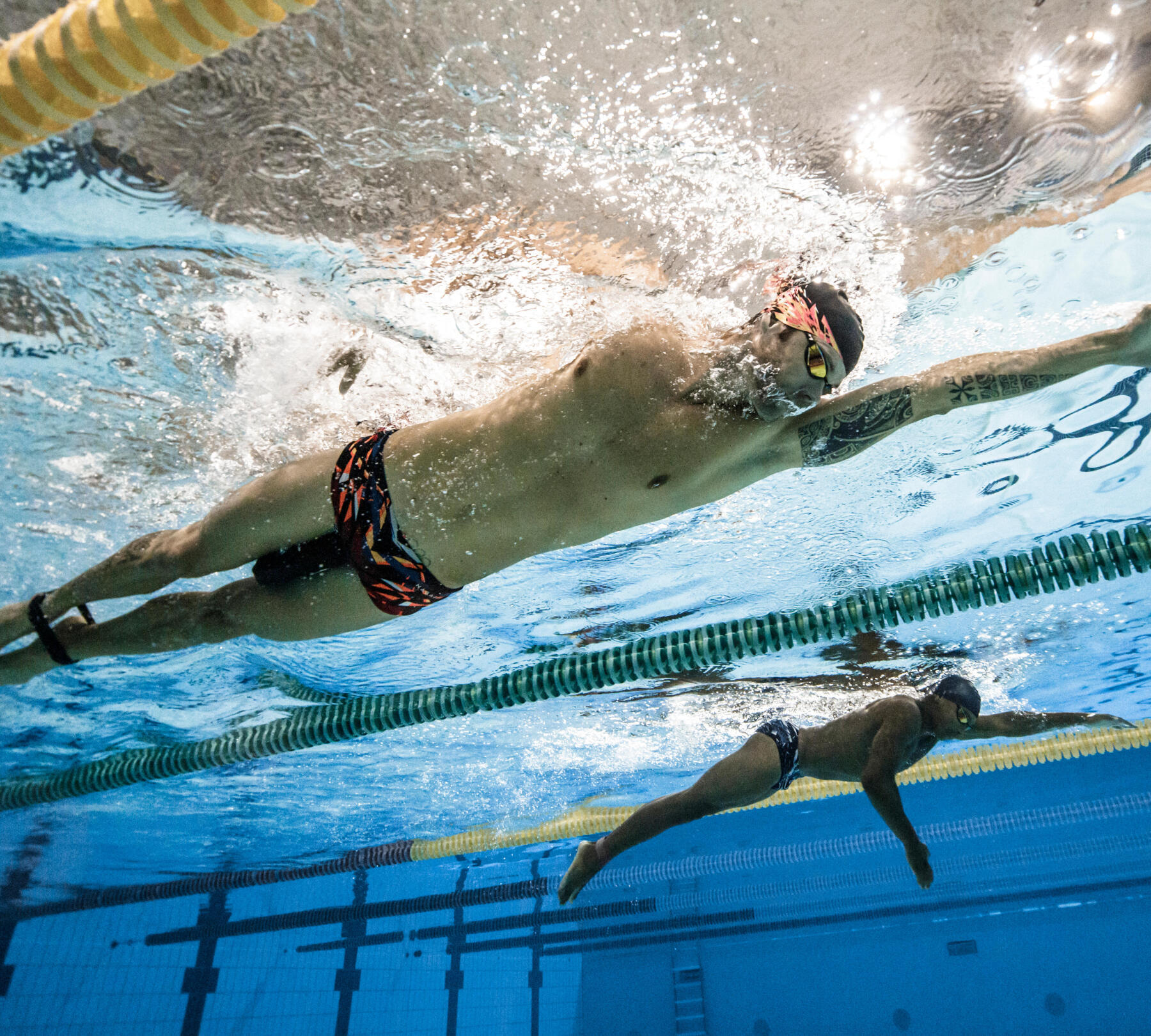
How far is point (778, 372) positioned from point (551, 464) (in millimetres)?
1003

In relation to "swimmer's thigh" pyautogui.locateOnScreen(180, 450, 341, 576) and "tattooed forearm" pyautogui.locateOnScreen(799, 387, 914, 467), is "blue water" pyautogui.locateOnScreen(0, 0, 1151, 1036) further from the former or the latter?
"swimmer's thigh" pyautogui.locateOnScreen(180, 450, 341, 576)

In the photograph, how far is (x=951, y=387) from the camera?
3.47m

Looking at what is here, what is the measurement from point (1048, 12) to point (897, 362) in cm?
198

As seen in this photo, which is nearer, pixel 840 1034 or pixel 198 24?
pixel 198 24

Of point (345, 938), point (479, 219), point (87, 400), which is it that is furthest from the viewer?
point (345, 938)

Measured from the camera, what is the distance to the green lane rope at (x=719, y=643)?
4.64 meters

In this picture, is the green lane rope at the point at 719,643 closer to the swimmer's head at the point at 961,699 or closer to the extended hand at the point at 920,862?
the swimmer's head at the point at 961,699

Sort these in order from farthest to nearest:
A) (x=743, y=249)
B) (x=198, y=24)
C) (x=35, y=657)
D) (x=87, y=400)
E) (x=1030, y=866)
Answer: (x=1030, y=866) → (x=87, y=400) → (x=35, y=657) → (x=743, y=249) → (x=198, y=24)

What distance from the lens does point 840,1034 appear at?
43.4 ft

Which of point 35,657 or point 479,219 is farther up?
point 479,219

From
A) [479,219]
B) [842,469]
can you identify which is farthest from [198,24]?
[842,469]

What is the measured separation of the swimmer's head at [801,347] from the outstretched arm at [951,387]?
0.25 meters

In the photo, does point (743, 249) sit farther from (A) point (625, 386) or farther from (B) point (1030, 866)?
(B) point (1030, 866)

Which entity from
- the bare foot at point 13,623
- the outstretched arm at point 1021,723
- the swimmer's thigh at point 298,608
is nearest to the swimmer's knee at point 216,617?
the swimmer's thigh at point 298,608
